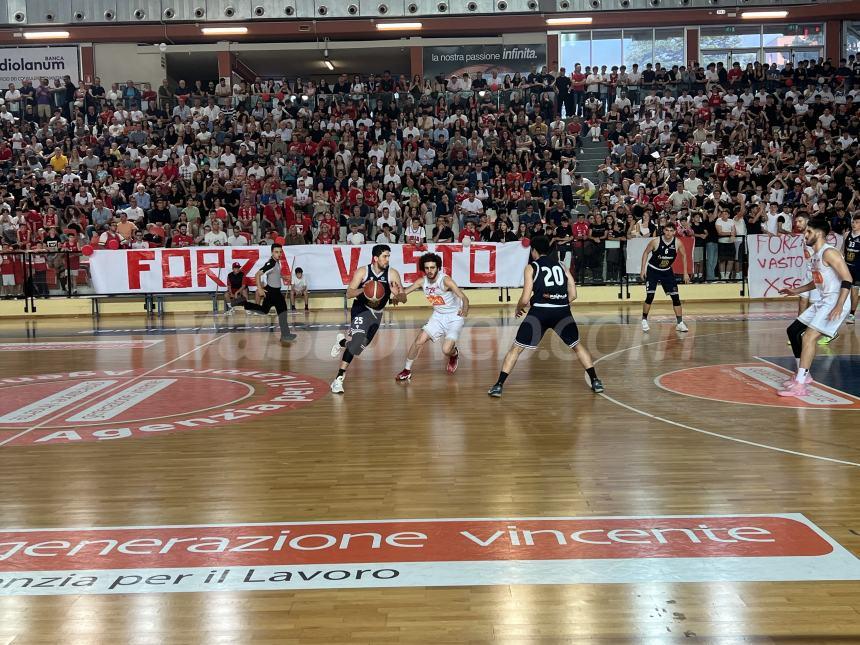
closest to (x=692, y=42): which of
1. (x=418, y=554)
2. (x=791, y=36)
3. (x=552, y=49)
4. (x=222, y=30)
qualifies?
(x=791, y=36)

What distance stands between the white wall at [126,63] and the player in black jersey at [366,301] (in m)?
27.0

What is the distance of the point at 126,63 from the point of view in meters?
34.6

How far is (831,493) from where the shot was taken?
6.46 metres

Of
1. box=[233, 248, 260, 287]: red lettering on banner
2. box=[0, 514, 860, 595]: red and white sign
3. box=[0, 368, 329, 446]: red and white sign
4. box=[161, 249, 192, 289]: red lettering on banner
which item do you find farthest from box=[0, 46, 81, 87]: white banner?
box=[0, 514, 860, 595]: red and white sign

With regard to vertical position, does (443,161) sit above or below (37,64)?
below

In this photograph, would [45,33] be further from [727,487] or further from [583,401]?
[727,487]

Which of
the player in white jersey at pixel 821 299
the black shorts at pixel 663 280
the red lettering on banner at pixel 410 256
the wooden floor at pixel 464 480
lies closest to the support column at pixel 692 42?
the red lettering on banner at pixel 410 256

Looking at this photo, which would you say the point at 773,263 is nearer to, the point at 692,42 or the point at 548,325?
the point at 548,325

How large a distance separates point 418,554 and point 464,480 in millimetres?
1687

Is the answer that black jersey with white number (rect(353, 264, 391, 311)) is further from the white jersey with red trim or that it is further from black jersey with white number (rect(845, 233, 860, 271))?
black jersey with white number (rect(845, 233, 860, 271))

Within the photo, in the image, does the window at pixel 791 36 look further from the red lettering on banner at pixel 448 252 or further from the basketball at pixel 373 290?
the basketball at pixel 373 290

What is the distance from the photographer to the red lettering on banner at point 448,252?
2134 centimetres

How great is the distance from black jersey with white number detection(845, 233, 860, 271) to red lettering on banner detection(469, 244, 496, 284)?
26.6 feet

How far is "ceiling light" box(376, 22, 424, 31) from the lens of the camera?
33500mm
